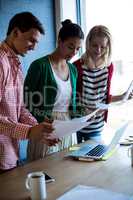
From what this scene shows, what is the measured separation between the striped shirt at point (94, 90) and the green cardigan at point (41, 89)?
375 millimetres

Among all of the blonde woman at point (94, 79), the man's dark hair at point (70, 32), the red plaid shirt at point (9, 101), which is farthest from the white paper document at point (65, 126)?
the blonde woman at point (94, 79)

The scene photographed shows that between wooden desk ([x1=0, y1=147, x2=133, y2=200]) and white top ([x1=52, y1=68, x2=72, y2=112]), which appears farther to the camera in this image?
white top ([x1=52, y1=68, x2=72, y2=112])

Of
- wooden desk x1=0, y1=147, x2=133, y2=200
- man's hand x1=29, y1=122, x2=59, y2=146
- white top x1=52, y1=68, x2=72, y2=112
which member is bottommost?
wooden desk x1=0, y1=147, x2=133, y2=200

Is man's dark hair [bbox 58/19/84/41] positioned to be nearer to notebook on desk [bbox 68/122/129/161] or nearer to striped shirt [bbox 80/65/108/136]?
striped shirt [bbox 80/65/108/136]

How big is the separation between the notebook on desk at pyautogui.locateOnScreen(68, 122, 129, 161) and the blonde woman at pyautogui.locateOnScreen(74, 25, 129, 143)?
39cm

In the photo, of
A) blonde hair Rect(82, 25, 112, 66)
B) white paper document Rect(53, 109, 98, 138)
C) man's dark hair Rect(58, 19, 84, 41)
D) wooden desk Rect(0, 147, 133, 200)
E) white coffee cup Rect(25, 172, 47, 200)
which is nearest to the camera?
white coffee cup Rect(25, 172, 47, 200)

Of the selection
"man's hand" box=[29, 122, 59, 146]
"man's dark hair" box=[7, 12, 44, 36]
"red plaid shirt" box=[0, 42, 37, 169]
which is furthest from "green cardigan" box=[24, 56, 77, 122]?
"man's hand" box=[29, 122, 59, 146]

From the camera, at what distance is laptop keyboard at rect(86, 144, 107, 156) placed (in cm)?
195

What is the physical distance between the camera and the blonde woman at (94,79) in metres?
2.50

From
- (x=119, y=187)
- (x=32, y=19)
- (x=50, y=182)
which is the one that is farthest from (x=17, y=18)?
(x=119, y=187)

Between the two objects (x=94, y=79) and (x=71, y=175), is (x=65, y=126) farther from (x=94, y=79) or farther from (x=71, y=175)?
(x=94, y=79)

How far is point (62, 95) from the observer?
2.27m

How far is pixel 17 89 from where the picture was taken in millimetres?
1809

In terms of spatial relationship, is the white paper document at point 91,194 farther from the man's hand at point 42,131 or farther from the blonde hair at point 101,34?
the blonde hair at point 101,34
